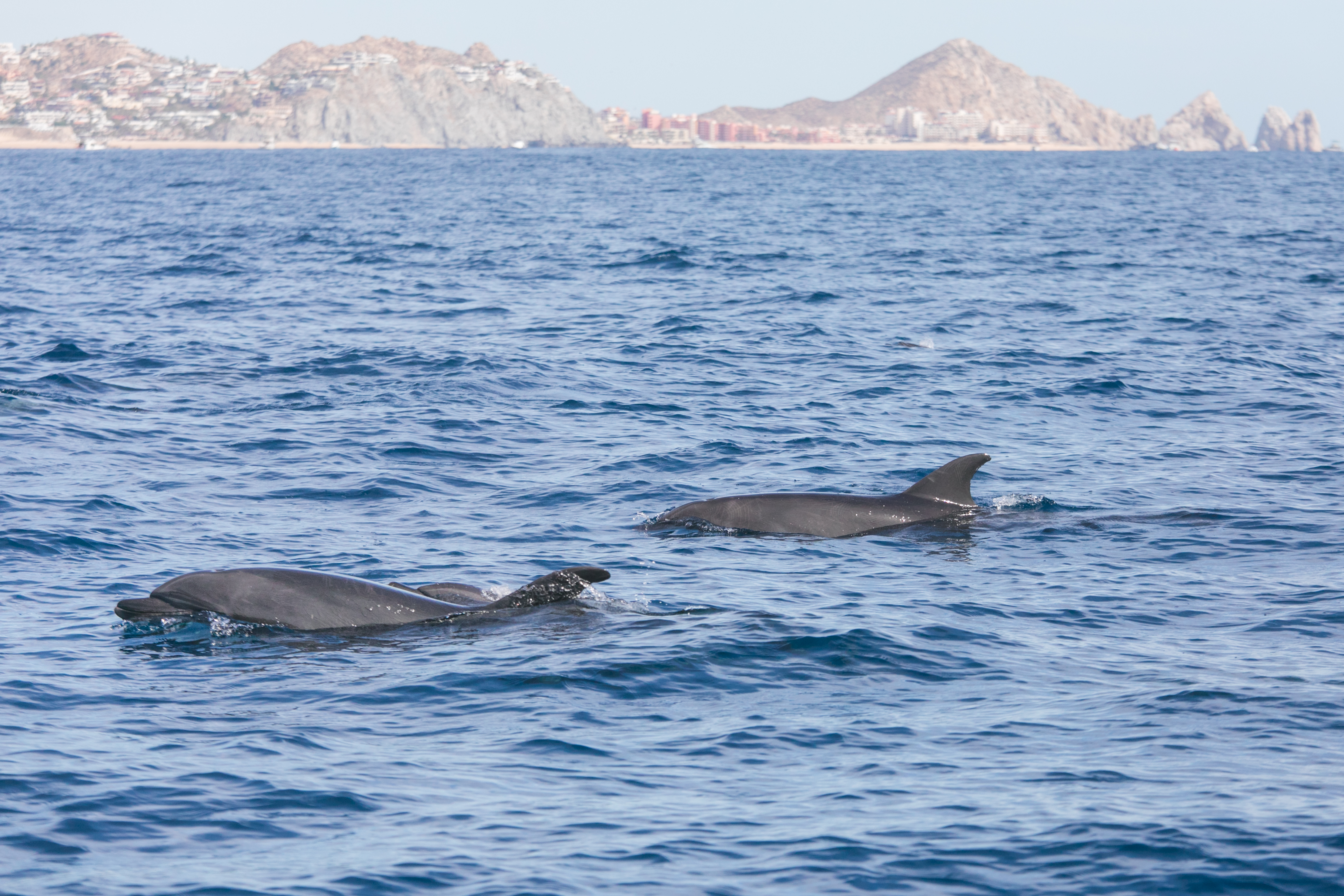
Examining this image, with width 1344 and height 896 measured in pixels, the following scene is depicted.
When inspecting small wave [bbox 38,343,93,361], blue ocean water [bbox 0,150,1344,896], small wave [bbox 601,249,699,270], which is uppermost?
small wave [bbox 601,249,699,270]

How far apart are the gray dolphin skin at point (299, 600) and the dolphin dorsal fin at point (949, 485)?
17.9 ft

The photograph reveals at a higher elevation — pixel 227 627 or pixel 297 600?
pixel 297 600

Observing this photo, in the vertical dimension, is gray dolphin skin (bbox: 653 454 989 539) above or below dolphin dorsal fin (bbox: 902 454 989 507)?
below

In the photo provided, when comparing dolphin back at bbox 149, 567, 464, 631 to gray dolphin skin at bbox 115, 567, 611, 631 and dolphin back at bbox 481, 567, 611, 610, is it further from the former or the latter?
dolphin back at bbox 481, 567, 611, 610

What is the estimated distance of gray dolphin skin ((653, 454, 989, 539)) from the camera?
1642cm

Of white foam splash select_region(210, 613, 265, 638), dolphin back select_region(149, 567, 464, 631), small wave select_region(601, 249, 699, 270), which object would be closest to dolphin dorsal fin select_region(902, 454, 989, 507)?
dolphin back select_region(149, 567, 464, 631)

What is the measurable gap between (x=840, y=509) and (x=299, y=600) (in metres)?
6.53

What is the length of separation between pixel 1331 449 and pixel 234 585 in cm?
1536

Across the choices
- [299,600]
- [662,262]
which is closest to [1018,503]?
[299,600]

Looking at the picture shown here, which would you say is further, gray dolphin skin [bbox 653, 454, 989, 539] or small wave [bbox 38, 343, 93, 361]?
small wave [bbox 38, 343, 93, 361]

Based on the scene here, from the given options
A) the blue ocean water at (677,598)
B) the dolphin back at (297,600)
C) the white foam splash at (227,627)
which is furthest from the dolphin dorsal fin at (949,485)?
the white foam splash at (227,627)

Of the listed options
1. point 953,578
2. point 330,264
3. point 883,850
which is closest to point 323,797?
point 883,850

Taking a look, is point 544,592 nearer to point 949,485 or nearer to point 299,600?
point 299,600

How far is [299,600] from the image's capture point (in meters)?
12.7
